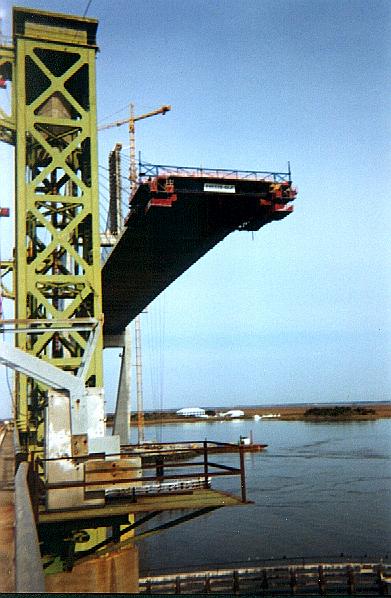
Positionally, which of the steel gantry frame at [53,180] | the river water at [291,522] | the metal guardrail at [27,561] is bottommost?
the river water at [291,522]

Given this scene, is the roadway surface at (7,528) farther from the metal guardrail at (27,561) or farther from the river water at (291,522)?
the river water at (291,522)

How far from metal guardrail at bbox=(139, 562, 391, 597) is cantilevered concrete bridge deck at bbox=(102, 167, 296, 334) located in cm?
1524

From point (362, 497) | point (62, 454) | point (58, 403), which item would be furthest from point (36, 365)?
point (362, 497)

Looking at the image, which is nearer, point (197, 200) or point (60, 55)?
point (60, 55)

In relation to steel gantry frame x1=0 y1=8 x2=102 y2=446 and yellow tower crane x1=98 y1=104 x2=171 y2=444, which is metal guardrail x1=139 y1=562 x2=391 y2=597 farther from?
yellow tower crane x1=98 y1=104 x2=171 y2=444

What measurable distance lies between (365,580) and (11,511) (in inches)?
990

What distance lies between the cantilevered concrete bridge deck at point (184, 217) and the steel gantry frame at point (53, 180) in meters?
3.07

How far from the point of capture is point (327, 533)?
136ft

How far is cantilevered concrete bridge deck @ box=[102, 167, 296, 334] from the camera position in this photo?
21516 millimetres

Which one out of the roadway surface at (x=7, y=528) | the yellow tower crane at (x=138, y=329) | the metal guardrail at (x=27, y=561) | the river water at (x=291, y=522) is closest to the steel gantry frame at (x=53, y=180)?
the roadway surface at (x=7, y=528)

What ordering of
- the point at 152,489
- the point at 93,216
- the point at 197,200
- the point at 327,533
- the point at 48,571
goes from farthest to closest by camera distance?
1. the point at 327,533
2. the point at 152,489
3. the point at 197,200
4. the point at 93,216
5. the point at 48,571

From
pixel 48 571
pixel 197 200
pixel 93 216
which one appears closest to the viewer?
pixel 48 571

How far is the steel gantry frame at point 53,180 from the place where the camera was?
18.3m

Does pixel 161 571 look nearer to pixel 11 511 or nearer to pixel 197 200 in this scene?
pixel 197 200
